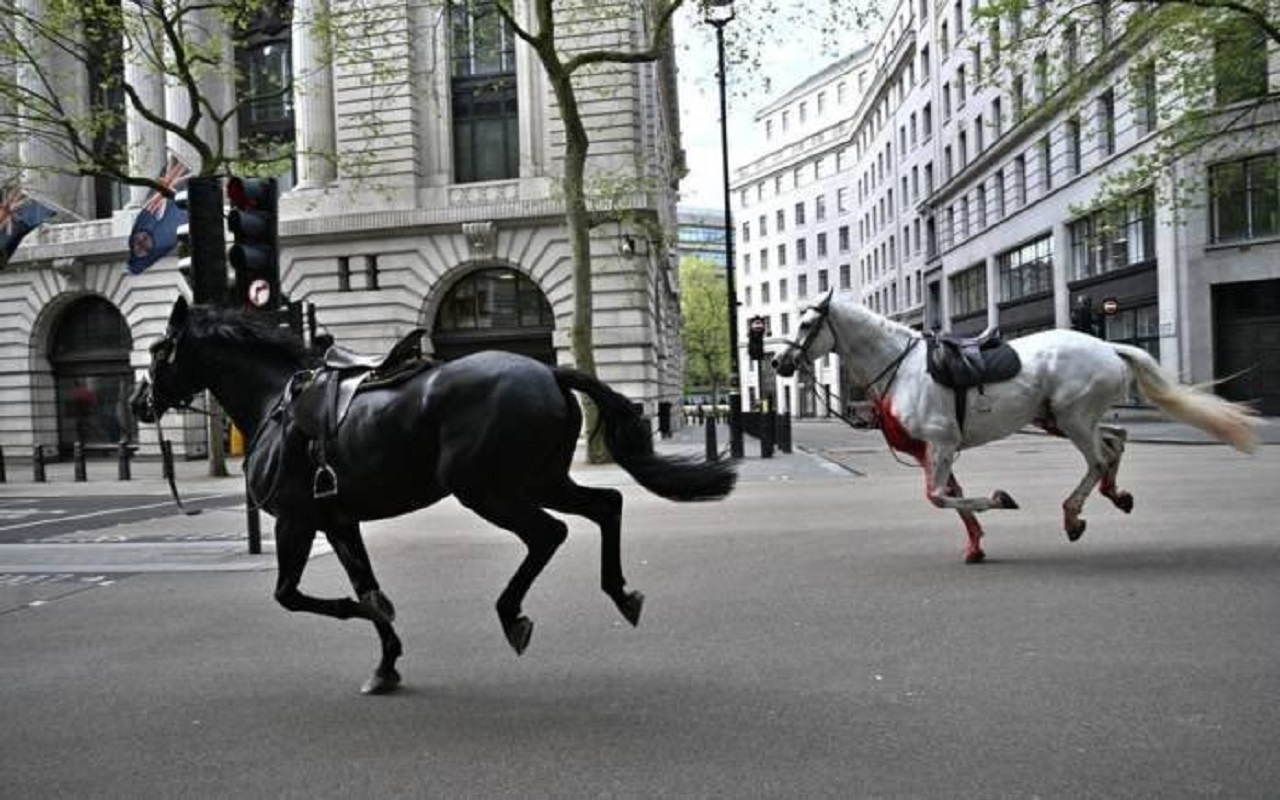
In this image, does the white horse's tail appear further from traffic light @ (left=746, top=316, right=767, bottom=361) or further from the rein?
traffic light @ (left=746, top=316, right=767, bottom=361)

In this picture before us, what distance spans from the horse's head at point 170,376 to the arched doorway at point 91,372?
101 ft

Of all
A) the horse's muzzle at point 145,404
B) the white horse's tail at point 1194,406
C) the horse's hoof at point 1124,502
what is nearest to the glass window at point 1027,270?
the white horse's tail at point 1194,406

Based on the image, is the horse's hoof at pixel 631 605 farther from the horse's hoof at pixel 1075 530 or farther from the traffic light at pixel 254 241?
the traffic light at pixel 254 241

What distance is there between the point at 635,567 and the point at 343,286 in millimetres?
23533

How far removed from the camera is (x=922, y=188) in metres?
58.7

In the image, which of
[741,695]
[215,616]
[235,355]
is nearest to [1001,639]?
[741,695]

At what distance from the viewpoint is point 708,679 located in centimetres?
459

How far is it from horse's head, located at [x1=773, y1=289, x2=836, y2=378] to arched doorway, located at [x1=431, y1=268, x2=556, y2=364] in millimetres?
21665

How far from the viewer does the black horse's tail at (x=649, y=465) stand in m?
→ 4.82

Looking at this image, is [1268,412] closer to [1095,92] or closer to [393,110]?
[1095,92]

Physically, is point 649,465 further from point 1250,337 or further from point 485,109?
point 1250,337

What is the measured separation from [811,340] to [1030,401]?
1.72 m

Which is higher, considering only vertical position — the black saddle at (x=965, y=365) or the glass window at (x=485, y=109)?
the glass window at (x=485, y=109)

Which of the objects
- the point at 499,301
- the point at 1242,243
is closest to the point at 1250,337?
the point at 1242,243
